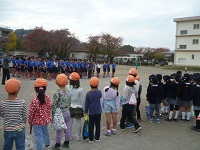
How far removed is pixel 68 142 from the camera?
469cm

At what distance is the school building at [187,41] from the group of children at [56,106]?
4309 cm

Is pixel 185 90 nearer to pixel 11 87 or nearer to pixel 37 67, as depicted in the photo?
pixel 11 87

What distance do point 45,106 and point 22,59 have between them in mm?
13950

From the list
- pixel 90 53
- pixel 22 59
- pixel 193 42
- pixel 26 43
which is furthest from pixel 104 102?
pixel 90 53

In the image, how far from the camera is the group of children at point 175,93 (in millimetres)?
6465

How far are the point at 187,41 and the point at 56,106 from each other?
46.2 m

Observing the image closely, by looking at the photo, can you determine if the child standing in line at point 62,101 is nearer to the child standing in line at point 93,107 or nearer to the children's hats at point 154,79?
the child standing in line at point 93,107

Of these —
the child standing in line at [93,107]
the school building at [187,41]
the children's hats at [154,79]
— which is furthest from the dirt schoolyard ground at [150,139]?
the school building at [187,41]

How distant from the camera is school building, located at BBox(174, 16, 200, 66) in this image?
1732 inches

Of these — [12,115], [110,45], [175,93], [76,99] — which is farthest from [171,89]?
[110,45]

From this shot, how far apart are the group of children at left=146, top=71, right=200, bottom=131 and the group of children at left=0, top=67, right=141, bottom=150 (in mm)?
816

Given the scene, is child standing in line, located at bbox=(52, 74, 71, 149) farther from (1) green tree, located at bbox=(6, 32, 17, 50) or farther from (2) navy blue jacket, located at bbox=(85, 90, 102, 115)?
(1) green tree, located at bbox=(6, 32, 17, 50)

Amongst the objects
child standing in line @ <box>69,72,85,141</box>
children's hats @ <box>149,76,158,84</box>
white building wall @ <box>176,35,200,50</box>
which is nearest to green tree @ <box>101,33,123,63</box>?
white building wall @ <box>176,35,200,50</box>

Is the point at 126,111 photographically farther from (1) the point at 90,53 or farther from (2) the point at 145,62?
(2) the point at 145,62
